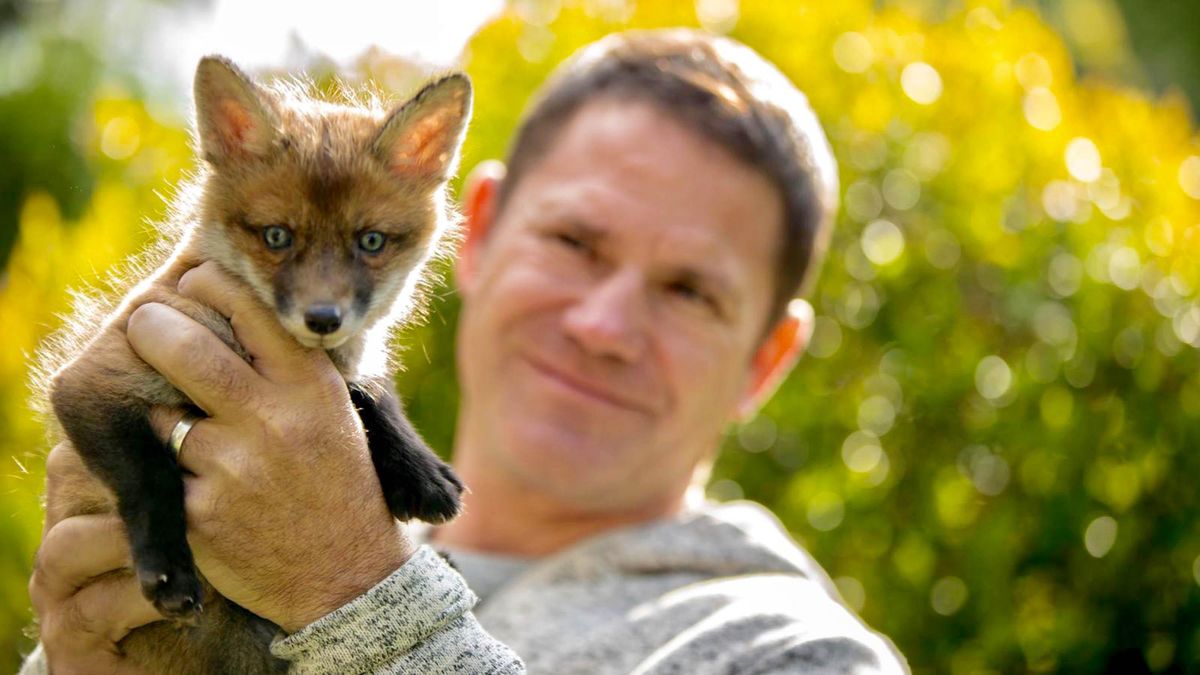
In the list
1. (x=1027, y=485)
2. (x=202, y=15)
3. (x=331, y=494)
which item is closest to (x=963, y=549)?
(x=1027, y=485)

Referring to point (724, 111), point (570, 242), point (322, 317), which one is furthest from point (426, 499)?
point (724, 111)

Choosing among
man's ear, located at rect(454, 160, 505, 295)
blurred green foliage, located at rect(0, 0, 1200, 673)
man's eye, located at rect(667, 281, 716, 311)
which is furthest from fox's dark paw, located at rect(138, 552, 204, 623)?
blurred green foliage, located at rect(0, 0, 1200, 673)

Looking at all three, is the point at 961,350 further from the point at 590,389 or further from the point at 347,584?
the point at 347,584

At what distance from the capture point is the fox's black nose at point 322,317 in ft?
6.68

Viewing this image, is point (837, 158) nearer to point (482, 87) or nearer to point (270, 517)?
point (482, 87)

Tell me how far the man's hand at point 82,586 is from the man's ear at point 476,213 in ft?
5.63

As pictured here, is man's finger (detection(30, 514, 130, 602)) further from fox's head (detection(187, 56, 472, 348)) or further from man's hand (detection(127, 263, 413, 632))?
fox's head (detection(187, 56, 472, 348))

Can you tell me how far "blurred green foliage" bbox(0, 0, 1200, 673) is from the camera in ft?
14.6

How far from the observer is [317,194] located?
2102 millimetres

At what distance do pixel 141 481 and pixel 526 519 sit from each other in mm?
1678

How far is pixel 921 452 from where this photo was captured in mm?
4680

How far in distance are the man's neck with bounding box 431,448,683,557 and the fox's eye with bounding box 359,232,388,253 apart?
54.2 inches

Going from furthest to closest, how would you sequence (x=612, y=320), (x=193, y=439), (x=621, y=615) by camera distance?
(x=612, y=320) < (x=621, y=615) < (x=193, y=439)

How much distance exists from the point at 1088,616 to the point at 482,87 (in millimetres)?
3330
